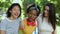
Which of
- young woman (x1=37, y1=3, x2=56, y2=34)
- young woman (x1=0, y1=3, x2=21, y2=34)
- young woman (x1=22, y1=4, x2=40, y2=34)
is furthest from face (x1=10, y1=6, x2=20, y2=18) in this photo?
young woman (x1=37, y1=3, x2=56, y2=34)

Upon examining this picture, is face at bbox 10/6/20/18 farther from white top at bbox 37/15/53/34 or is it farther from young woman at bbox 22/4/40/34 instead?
white top at bbox 37/15/53/34

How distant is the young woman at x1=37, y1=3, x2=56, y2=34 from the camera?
149cm

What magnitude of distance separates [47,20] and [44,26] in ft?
0.25

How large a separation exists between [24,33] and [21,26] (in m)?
0.08

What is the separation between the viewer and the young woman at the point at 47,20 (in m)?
1.49

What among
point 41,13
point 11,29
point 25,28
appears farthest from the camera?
point 41,13

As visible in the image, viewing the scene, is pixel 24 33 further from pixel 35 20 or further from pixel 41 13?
pixel 41 13

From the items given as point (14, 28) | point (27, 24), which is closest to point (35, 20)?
point (27, 24)

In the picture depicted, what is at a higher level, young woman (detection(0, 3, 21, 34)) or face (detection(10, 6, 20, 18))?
face (detection(10, 6, 20, 18))

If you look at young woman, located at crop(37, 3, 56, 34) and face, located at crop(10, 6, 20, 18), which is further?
young woman, located at crop(37, 3, 56, 34)

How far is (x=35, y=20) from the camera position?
153 cm

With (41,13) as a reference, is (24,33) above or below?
below

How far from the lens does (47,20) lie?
1567 mm

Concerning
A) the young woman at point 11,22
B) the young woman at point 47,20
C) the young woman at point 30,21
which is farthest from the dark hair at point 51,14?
the young woman at point 11,22
